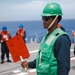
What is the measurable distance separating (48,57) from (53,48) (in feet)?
0.37

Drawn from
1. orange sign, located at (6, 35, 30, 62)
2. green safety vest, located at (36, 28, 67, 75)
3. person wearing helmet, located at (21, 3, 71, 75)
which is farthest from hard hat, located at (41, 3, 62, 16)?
orange sign, located at (6, 35, 30, 62)

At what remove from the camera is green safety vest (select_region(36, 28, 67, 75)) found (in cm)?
293

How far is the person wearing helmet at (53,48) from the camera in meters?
2.83

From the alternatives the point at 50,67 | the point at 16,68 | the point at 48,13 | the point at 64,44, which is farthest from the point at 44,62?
the point at 16,68

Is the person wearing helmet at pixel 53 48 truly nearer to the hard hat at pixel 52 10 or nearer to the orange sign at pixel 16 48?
the hard hat at pixel 52 10

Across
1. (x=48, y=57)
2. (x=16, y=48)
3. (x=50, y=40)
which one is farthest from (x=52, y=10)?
(x=16, y=48)

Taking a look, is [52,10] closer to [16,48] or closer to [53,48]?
[53,48]

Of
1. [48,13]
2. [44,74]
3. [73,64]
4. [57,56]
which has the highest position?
[48,13]

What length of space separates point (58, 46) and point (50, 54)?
0.13 metres

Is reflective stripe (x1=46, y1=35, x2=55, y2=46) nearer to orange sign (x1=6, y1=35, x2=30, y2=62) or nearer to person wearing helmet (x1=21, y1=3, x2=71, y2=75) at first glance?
person wearing helmet (x1=21, y1=3, x2=71, y2=75)

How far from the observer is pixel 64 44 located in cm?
282

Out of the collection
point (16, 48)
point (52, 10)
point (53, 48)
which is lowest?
point (16, 48)

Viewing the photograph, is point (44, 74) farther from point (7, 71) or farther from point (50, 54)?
point (7, 71)

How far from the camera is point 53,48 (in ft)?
9.64
